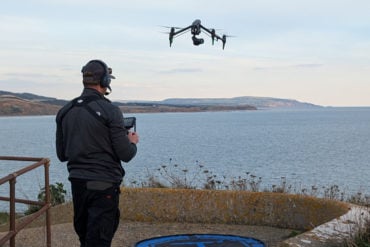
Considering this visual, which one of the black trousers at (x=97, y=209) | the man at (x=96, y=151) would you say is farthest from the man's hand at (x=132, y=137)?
the black trousers at (x=97, y=209)

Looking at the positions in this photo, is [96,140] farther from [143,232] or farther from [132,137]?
[143,232]

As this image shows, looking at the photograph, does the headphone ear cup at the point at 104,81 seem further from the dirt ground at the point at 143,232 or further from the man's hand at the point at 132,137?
the dirt ground at the point at 143,232

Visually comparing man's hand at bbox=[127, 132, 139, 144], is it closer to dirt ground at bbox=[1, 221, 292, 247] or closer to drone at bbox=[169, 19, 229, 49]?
dirt ground at bbox=[1, 221, 292, 247]

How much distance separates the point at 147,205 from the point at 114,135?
4.06 meters

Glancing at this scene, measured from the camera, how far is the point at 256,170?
29328 millimetres

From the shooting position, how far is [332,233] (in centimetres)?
554

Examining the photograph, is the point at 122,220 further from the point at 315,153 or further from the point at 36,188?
the point at 315,153

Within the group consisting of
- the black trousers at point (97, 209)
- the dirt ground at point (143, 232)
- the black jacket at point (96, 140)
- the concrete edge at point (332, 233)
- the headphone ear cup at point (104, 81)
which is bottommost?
the dirt ground at point (143, 232)

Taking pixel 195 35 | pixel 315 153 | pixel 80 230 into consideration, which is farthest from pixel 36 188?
pixel 315 153

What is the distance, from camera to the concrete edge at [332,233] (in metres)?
5.12

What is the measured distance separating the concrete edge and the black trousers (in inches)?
61.7

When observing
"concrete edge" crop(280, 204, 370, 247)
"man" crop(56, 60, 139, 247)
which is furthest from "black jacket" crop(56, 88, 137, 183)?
"concrete edge" crop(280, 204, 370, 247)

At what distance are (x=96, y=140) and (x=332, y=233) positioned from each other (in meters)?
2.54

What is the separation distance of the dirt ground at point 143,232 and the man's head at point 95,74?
290 cm
